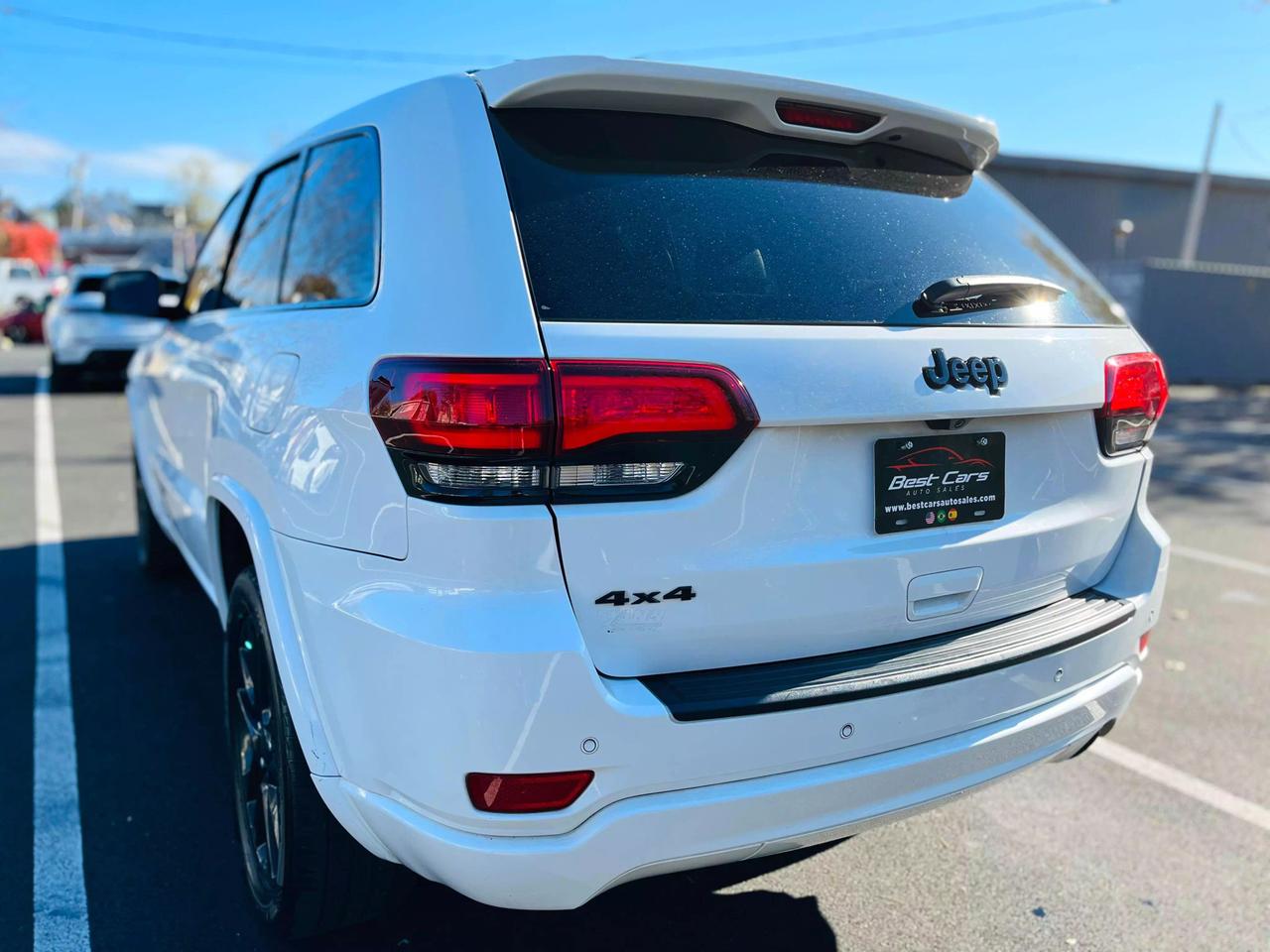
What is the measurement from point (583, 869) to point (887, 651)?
0.73 meters

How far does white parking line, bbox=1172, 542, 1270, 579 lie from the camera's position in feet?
19.4

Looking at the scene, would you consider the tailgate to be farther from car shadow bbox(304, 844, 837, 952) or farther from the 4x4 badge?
car shadow bbox(304, 844, 837, 952)

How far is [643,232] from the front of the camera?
6.57 ft

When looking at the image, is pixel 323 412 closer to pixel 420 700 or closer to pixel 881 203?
pixel 420 700

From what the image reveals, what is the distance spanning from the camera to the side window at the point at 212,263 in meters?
3.75

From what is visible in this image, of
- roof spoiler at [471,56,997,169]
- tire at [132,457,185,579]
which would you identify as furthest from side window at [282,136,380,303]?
tire at [132,457,185,579]

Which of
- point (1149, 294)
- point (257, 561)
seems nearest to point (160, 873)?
point (257, 561)

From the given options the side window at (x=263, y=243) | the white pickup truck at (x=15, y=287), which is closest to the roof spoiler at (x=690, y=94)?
the side window at (x=263, y=243)

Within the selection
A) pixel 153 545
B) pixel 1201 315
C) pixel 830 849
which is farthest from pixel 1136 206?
pixel 830 849

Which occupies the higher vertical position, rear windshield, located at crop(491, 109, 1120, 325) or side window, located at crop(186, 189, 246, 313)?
rear windshield, located at crop(491, 109, 1120, 325)

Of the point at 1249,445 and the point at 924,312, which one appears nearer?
the point at 924,312

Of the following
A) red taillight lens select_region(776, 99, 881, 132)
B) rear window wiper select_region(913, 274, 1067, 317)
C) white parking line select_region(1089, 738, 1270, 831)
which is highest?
red taillight lens select_region(776, 99, 881, 132)

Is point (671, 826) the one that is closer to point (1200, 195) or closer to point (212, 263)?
point (212, 263)

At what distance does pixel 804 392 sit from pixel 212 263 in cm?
293
